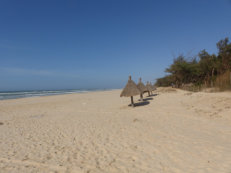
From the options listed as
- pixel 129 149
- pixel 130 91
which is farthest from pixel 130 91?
pixel 129 149

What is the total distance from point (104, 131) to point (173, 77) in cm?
1846

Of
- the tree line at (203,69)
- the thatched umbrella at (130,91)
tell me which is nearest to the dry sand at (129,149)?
the thatched umbrella at (130,91)

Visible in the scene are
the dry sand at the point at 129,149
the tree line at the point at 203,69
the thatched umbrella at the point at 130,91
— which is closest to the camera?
the dry sand at the point at 129,149

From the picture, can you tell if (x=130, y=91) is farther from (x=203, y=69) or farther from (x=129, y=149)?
(x=203, y=69)

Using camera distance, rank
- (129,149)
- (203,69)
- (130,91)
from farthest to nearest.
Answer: (203,69) < (130,91) < (129,149)

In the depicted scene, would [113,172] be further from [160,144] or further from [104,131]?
[104,131]

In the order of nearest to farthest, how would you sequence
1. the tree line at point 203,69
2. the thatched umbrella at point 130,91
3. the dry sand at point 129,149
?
the dry sand at point 129,149 → the thatched umbrella at point 130,91 → the tree line at point 203,69

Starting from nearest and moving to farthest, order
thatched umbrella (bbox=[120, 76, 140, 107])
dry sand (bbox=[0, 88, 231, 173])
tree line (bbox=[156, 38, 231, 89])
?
dry sand (bbox=[0, 88, 231, 173])
thatched umbrella (bbox=[120, 76, 140, 107])
tree line (bbox=[156, 38, 231, 89])

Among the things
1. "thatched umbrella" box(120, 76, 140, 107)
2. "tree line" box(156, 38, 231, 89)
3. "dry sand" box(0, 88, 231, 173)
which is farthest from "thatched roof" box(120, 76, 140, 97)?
"tree line" box(156, 38, 231, 89)

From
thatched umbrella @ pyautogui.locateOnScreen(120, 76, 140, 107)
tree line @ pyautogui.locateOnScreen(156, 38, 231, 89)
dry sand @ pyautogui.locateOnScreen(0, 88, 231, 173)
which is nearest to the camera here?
dry sand @ pyautogui.locateOnScreen(0, 88, 231, 173)

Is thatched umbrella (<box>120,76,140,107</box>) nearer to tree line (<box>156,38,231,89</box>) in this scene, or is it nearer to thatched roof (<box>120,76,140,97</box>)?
thatched roof (<box>120,76,140,97</box>)

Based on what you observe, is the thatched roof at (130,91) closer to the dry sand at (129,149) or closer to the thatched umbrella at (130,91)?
the thatched umbrella at (130,91)

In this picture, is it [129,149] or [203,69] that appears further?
[203,69]

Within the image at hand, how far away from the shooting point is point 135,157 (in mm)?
3035
